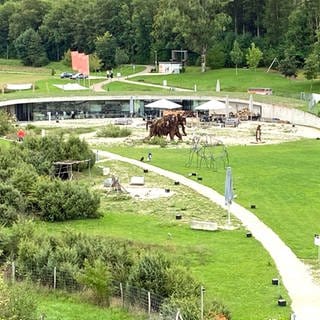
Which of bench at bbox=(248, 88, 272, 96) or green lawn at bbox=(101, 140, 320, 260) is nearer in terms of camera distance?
green lawn at bbox=(101, 140, 320, 260)

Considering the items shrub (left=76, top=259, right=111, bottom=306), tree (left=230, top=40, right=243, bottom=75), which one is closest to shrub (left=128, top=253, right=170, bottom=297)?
shrub (left=76, top=259, right=111, bottom=306)

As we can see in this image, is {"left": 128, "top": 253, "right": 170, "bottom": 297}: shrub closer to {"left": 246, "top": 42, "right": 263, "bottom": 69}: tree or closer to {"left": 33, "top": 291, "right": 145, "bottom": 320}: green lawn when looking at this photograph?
{"left": 33, "top": 291, "right": 145, "bottom": 320}: green lawn

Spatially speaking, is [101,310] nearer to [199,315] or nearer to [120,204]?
[199,315]

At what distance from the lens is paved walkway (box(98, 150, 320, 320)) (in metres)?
23.0

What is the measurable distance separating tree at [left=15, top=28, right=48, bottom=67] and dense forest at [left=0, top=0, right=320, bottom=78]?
0.17m

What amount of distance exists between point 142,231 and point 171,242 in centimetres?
233

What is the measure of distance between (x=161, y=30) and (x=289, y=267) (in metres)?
91.3

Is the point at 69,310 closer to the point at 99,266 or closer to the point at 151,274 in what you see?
the point at 99,266

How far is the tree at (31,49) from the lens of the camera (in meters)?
132

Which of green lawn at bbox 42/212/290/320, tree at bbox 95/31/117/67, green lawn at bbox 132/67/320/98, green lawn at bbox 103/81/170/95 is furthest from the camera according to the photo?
tree at bbox 95/31/117/67

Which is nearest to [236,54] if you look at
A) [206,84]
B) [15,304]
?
[206,84]

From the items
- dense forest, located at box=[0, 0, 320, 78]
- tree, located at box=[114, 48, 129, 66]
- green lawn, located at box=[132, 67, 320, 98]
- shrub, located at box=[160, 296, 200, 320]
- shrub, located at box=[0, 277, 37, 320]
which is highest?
dense forest, located at box=[0, 0, 320, 78]

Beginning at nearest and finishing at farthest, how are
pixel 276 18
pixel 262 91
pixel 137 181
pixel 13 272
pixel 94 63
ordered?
pixel 13 272, pixel 137 181, pixel 262 91, pixel 276 18, pixel 94 63

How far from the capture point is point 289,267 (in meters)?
27.1
